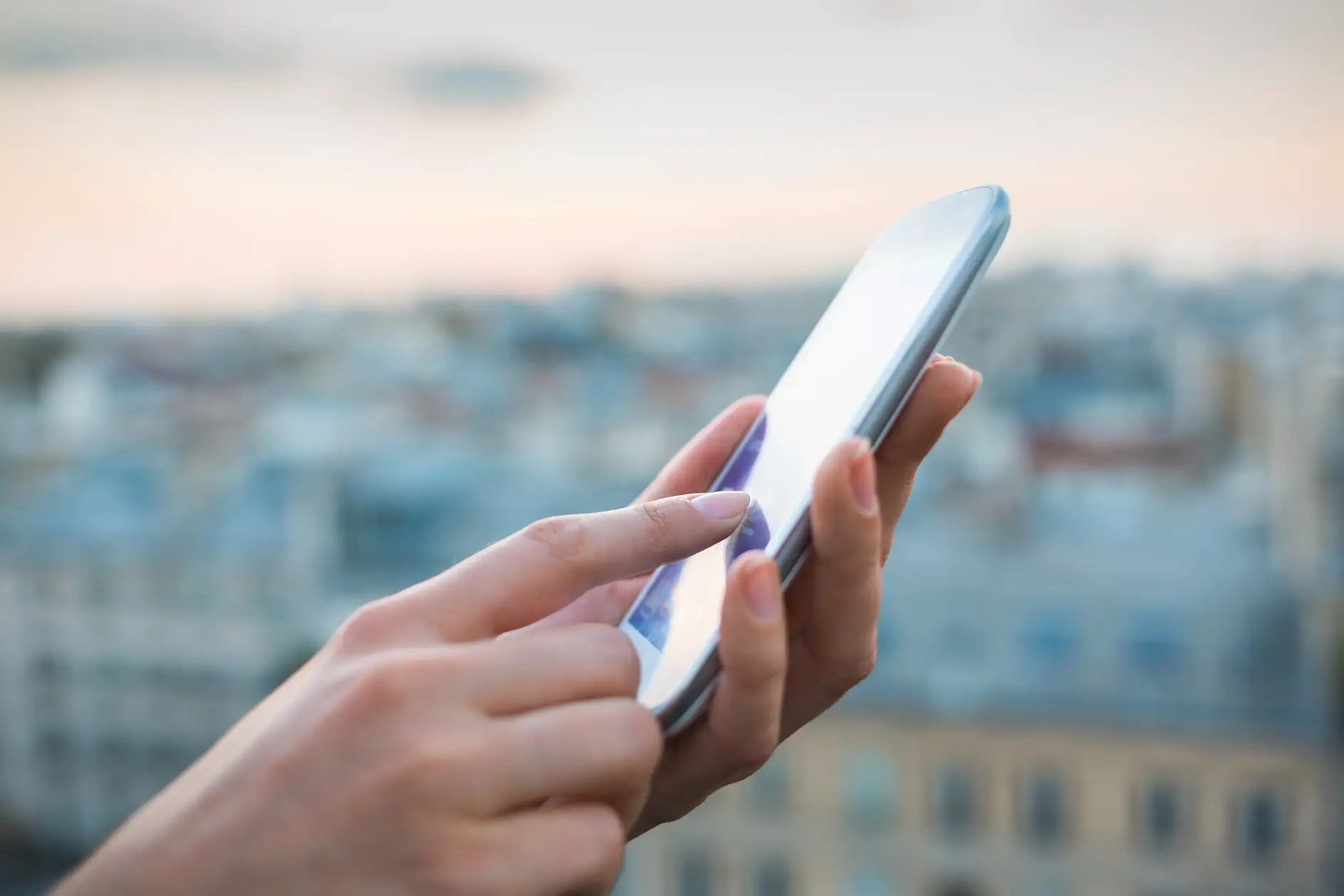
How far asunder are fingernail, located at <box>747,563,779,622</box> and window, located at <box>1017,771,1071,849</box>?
4162mm

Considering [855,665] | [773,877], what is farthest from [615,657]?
[773,877]

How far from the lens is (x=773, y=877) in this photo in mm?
4434

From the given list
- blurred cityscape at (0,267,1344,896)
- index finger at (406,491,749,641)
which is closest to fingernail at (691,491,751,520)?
index finger at (406,491,749,641)

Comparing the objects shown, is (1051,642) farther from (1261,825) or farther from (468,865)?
(468,865)

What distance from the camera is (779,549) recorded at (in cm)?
39

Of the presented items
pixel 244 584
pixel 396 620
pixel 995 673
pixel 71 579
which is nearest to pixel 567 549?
pixel 396 620

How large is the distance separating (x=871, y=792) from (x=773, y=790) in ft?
1.18

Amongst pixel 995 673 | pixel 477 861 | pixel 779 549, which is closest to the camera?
pixel 477 861

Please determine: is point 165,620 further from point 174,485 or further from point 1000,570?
point 1000,570

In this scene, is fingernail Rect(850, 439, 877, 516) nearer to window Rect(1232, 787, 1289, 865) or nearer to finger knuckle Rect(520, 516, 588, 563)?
finger knuckle Rect(520, 516, 588, 563)

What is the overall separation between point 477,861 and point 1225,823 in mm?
4218

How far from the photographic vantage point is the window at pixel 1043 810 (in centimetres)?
409

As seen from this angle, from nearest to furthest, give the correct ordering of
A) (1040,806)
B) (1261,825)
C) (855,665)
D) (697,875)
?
(855,665) < (1261,825) < (1040,806) < (697,875)

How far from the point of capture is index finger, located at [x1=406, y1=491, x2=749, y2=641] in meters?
0.32
